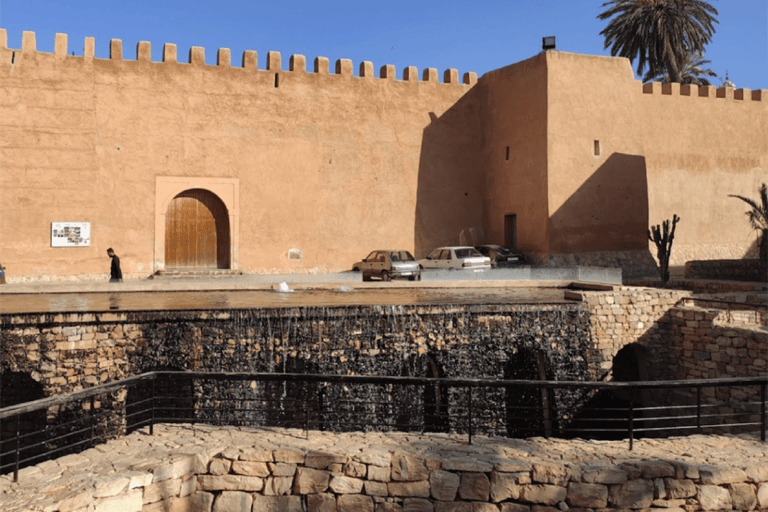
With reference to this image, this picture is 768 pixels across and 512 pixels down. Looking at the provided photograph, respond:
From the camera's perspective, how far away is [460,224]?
2252 cm

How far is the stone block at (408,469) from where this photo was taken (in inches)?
223

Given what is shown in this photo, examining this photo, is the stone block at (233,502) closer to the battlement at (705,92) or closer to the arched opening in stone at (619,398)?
the arched opening in stone at (619,398)

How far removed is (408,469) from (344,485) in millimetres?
590

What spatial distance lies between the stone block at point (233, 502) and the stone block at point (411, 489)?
129 centimetres

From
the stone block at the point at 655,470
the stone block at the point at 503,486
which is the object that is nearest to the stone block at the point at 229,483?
the stone block at the point at 503,486

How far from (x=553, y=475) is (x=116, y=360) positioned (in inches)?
266

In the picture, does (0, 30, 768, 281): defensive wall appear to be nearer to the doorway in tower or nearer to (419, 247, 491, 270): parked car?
the doorway in tower

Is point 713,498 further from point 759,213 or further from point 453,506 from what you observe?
point 759,213

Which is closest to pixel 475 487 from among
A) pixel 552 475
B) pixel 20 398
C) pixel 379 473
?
pixel 552 475

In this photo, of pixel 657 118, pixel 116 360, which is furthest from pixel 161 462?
pixel 657 118

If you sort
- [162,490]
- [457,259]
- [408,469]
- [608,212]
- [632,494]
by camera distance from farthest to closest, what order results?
[608,212], [457,259], [408,469], [632,494], [162,490]

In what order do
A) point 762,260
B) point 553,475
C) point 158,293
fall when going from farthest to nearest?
point 762,260 → point 158,293 → point 553,475

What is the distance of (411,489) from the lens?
5.64 metres

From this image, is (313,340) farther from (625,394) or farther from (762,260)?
(762,260)
